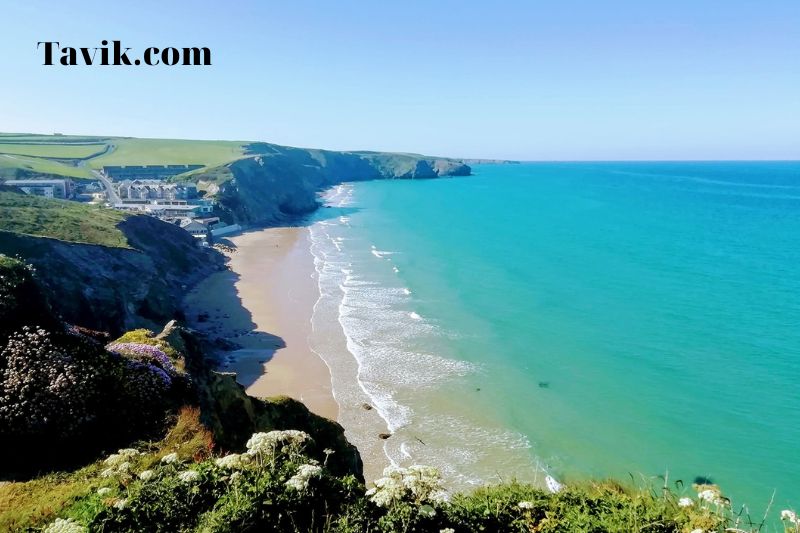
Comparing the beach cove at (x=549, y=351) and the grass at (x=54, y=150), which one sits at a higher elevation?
the grass at (x=54, y=150)

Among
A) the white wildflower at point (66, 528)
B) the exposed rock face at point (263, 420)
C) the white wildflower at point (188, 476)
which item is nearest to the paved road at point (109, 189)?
the exposed rock face at point (263, 420)

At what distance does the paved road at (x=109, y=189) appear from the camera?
96050 millimetres

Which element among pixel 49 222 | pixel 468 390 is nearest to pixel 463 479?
pixel 468 390

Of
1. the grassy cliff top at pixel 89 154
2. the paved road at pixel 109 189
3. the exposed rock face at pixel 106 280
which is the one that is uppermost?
the grassy cliff top at pixel 89 154

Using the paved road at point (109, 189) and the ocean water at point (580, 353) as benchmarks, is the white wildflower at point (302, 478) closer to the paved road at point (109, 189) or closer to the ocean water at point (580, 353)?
the ocean water at point (580, 353)

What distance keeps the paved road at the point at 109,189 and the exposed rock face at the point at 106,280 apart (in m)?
45.2

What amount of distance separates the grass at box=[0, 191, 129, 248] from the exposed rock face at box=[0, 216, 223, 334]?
8.11 feet

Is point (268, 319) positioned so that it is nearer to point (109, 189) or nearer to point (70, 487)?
point (70, 487)

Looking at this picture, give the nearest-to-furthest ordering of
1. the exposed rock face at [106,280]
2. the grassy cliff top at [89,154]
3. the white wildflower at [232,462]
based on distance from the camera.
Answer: the white wildflower at [232,462]
the exposed rock face at [106,280]
the grassy cliff top at [89,154]

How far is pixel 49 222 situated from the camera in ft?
167

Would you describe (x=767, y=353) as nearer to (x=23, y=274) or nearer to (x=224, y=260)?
(x=23, y=274)

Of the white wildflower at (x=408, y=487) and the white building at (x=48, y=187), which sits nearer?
the white wildflower at (x=408, y=487)

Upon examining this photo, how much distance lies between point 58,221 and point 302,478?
5787cm

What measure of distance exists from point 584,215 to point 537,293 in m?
69.1
